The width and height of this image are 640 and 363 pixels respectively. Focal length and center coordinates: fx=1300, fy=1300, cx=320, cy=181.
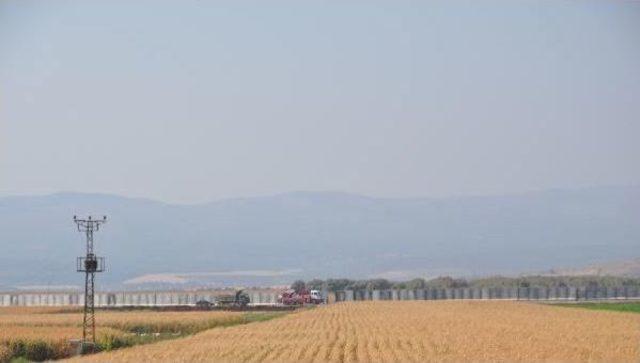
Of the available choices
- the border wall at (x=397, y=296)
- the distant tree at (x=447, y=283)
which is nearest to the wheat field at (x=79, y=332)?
the border wall at (x=397, y=296)

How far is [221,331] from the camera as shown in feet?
185

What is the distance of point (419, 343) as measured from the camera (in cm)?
4109

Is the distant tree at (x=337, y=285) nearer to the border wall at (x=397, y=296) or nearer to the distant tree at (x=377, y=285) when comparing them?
the distant tree at (x=377, y=285)

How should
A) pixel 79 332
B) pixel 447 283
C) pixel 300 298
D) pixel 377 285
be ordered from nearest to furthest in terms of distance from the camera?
pixel 79 332 → pixel 300 298 → pixel 447 283 → pixel 377 285

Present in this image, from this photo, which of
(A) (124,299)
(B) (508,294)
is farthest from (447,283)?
(A) (124,299)

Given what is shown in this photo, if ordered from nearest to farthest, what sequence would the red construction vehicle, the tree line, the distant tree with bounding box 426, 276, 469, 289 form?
the red construction vehicle
the tree line
the distant tree with bounding box 426, 276, 469, 289

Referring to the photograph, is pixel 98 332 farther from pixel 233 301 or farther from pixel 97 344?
pixel 233 301

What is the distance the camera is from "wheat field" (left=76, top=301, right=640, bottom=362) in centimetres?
3512

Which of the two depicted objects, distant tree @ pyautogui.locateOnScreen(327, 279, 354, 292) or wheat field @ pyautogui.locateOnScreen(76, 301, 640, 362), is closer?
wheat field @ pyautogui.locateOnScreen(76, 301, 640, 362)

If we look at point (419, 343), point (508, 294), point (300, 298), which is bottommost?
point (419, 343)

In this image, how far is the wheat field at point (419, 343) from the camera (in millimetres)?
35125

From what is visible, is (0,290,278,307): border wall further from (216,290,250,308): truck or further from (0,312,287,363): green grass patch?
(0,312,287,363): green grass patch

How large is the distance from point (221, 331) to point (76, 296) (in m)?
84.0

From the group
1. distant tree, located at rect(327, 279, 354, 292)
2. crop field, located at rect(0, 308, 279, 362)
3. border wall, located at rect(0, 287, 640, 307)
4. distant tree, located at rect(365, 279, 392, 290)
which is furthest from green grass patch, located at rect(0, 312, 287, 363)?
distant tree, located at rect(327, 279, 354, 292)
